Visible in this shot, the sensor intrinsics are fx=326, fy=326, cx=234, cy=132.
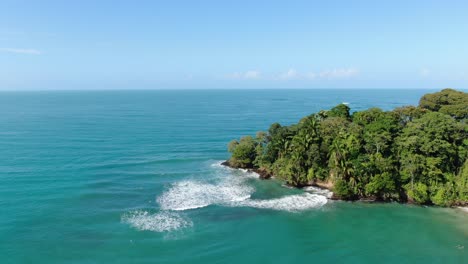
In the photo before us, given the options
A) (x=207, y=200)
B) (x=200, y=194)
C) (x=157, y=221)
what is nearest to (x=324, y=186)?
(x=207, y=200)

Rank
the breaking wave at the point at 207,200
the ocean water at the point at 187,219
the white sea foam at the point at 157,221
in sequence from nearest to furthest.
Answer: the ocean water at the point at 187,219 < the white sea foam at the point at 157,221 < the breaking wave at the point at 207,200

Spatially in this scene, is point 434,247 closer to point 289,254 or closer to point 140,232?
point 289,254

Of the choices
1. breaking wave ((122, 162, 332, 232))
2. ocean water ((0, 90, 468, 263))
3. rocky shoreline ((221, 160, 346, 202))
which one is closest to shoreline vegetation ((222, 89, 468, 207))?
rocky shoreline ((221, 160, 346, 202))

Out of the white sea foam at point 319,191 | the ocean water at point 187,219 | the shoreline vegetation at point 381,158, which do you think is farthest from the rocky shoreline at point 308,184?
the ocean water at point 187,219

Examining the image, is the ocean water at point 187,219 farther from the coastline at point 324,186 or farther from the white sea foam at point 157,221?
the coastline at point 324,186

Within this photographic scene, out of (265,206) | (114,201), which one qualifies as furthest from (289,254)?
(114,201)
